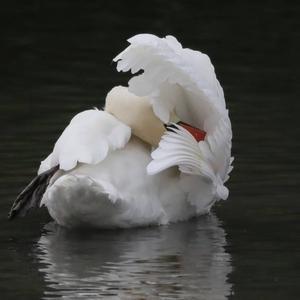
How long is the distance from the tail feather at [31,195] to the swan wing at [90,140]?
8cm

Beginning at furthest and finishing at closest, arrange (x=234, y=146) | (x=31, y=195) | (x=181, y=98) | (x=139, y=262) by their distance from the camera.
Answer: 1. (x=234, y=146)
2. (x=181, y=98)
3. (x=31, y=195)
4. (x=139, y=262)

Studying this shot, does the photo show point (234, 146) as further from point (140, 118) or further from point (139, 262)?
point (139, 262)

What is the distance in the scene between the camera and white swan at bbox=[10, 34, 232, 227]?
30.4ft

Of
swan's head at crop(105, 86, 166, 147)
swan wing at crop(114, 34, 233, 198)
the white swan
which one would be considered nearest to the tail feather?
the white swan

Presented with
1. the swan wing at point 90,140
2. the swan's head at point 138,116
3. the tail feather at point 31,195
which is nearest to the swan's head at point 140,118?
the swan's head at point 138,116

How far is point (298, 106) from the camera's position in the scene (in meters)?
13.7

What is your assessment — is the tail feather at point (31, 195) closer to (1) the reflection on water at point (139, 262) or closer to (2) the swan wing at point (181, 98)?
(1) the reflection on water at point (139, 262)

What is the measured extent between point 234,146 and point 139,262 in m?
3.33

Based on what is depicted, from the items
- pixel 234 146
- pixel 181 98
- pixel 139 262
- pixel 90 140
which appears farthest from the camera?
pixel 234 146

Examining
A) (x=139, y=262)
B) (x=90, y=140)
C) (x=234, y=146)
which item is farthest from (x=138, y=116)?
(x=234, y=146)

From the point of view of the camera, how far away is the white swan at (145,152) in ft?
30.4

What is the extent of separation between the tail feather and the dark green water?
12 cm

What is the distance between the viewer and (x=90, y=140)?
9.38 meters

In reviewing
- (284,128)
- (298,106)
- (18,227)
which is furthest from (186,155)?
(298,106)
